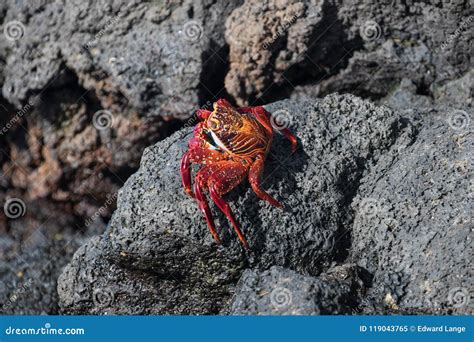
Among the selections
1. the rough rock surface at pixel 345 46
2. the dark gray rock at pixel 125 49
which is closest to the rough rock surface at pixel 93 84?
the dark gray rock at pixel 125 49

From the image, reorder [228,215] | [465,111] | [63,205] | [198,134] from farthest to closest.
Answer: [63,205], [465,111], [198,134], [228,215]

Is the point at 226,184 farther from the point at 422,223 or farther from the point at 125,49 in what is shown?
the point at 125,49

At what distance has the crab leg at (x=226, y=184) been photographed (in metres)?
4.23

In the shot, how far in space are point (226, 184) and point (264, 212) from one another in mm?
313

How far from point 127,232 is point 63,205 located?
2.19 meters

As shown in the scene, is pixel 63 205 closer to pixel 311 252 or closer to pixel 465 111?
pixel 311 252

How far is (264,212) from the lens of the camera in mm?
4379

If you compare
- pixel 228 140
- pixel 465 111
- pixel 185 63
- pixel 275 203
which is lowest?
pixel 465 111

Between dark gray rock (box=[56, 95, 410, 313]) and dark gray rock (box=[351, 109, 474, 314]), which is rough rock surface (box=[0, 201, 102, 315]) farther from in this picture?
dark gray rock (box=[351, 109, 474, 314])

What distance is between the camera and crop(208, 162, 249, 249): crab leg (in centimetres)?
423

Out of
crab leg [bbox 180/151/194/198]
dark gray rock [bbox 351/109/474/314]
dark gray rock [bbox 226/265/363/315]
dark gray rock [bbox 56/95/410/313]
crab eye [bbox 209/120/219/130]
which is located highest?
crab eye [bbox 209/120/219/130]

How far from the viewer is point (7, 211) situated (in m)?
6.49

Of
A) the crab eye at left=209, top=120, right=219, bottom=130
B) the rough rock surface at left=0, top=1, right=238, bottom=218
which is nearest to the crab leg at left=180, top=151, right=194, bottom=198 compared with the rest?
the crab eye at left=209, top=120, right=219, bottom=130

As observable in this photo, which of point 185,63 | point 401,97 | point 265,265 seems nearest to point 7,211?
point 185,63
